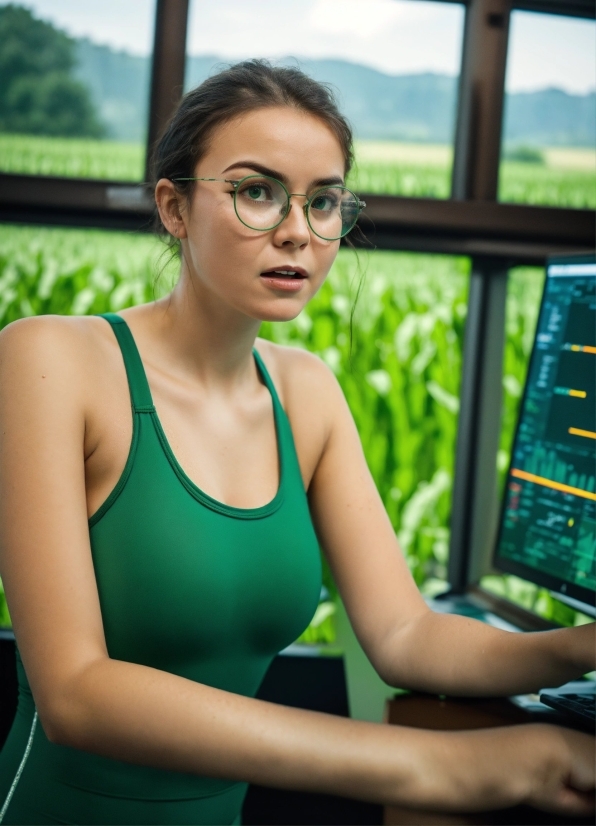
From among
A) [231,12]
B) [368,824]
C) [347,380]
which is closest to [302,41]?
[231,12]

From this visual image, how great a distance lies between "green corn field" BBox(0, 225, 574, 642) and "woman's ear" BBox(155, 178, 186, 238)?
759 mm

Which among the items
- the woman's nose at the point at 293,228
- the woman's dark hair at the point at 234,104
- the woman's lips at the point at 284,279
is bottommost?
the woman's lips at the point at 284,279

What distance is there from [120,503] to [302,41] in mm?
1426

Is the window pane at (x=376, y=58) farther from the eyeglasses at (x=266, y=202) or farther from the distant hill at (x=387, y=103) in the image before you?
the eyeglasses at (x=266, y=202)

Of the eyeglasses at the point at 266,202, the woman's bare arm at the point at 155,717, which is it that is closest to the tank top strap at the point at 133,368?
the woman's bare arm at the point at 155,717

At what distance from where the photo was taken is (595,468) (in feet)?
4.57

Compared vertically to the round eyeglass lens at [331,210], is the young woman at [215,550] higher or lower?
lower

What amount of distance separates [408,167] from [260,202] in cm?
107

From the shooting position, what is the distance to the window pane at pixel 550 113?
2.16 m

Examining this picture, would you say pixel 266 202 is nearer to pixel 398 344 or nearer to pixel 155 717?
pixel 155 717

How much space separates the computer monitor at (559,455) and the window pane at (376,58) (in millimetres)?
744

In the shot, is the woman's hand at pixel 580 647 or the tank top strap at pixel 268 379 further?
the tank top strap at pixel 268 379

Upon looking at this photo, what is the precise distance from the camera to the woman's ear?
1.35 m

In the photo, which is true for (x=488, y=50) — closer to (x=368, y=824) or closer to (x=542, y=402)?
(x=542, y=402)
